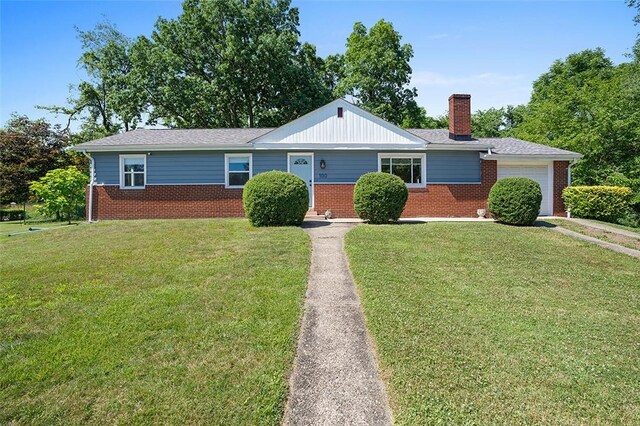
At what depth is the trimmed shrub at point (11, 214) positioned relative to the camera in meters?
22.2

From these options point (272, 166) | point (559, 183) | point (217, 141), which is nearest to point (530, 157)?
point (559, 183)

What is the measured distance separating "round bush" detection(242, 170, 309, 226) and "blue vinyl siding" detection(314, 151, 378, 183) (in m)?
3.73

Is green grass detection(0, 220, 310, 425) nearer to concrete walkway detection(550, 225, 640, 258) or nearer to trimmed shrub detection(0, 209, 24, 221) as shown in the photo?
concrete walkway detection(550, 225, 640, 258)

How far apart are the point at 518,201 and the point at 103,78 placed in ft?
98.5

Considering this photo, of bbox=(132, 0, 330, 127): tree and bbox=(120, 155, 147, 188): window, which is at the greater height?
bbox=(132, 0, 330, 127): tree

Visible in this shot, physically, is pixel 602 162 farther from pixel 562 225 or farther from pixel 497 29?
pixel 497 29

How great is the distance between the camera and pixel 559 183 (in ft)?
50.3

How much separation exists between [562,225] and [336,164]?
8.48 metres

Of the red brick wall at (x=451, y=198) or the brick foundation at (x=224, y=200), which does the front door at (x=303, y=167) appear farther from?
the red brick wall at (x=451, y=198)

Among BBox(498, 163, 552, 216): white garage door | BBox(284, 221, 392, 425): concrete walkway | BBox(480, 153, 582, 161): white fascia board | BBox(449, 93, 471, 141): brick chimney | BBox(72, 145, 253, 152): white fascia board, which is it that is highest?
BBox(449, 93, 471, 141): brick chimney

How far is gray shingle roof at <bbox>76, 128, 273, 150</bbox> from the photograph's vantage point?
48.0ft

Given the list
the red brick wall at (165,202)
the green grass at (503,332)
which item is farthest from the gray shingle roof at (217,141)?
the green grass at (503,332)

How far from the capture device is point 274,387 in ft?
11.3

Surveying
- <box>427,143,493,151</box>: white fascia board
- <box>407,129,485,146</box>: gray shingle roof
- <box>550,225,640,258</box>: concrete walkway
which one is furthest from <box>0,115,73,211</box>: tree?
<box>550,225,640,258</box>: concrete walkway
